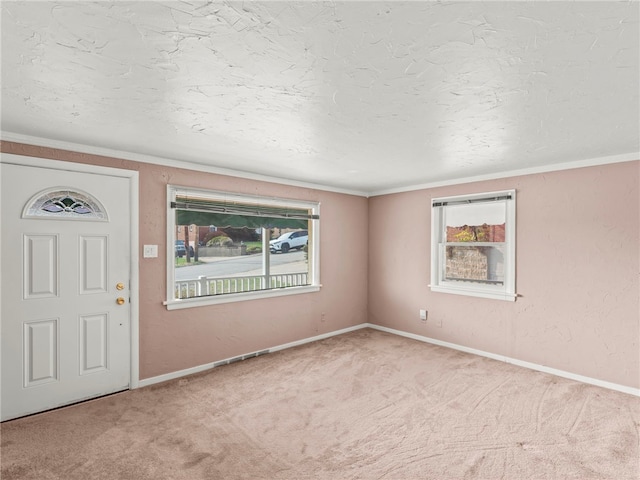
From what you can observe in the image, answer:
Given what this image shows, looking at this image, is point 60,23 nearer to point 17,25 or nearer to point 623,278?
→ point 17,25

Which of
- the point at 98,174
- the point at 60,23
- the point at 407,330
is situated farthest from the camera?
the point at 407,330

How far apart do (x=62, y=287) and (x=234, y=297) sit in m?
1.64

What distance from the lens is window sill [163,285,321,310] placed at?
3510 millimetres

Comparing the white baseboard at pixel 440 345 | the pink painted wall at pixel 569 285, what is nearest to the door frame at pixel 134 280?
the white baseboard at pixel 440 345

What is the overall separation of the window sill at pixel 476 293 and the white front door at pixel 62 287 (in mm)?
3785

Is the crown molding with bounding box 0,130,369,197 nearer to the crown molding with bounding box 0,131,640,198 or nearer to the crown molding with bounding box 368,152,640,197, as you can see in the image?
the crown molding with bounding box 0,131,640,198

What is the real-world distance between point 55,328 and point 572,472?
3952 millimetres

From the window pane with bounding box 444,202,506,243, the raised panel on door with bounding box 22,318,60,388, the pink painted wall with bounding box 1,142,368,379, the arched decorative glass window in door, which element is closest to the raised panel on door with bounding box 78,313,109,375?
the raised panel on door with bounding box 22,318,60,388

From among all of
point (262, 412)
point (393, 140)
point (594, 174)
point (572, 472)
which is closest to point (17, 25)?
point (393, 140)

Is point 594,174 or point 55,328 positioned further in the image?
point 594,174

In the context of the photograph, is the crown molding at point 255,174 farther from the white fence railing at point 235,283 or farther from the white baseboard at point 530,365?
the white baseboard at point 530,365

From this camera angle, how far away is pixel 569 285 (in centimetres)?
354

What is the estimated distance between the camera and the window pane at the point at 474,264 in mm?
4191

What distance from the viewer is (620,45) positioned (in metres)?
1.41
